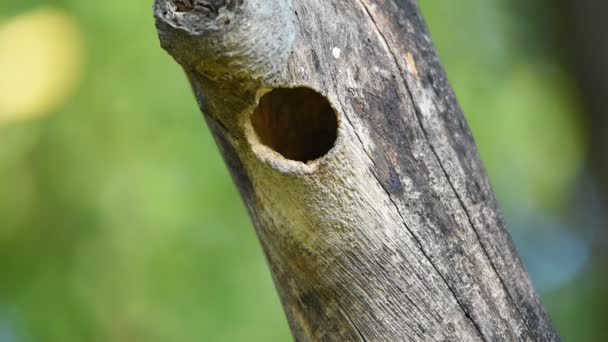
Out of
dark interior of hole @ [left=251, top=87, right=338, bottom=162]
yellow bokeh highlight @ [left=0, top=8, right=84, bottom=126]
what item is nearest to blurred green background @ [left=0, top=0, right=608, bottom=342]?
yellow bokeh highlight @ [left=0, top=8, right=84, bottom=126]

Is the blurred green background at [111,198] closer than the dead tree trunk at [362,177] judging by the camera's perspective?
No

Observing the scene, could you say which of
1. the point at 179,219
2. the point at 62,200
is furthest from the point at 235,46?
the point at 62,200

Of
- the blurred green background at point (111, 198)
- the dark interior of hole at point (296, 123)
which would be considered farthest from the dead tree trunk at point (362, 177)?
the blurred green background at point (111, 198)

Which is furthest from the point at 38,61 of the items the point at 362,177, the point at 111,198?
the point at 362,177

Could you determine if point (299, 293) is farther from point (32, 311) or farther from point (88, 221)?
point (32, 311)

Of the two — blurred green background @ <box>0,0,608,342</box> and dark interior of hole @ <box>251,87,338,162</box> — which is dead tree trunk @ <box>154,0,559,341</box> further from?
blurred green background @ <box>0,0,608,342</box>

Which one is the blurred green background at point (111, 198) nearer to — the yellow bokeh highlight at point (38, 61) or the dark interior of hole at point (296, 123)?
the yellow bokeh highlight at point (38, 61)
